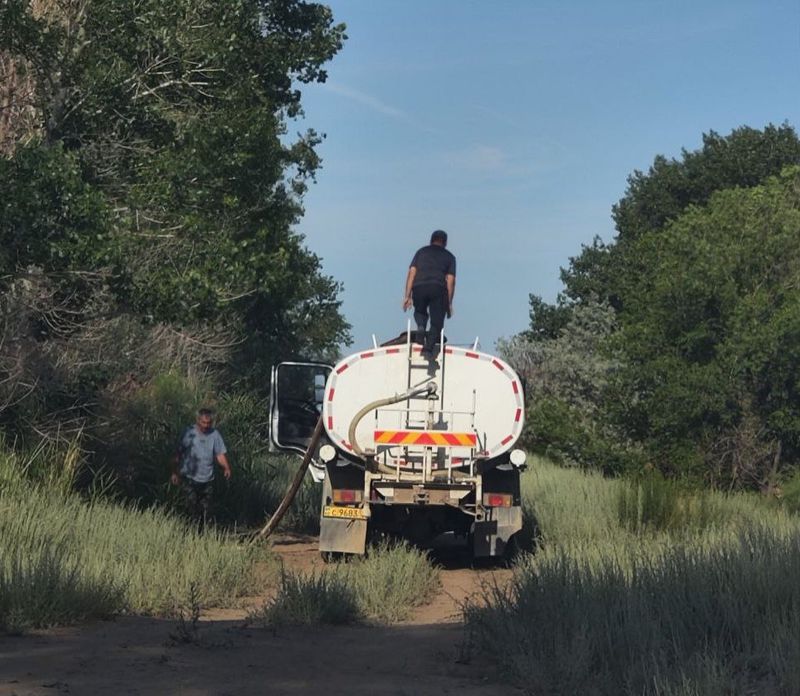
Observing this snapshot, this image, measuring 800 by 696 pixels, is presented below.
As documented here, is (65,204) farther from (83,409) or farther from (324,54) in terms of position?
(324,54)

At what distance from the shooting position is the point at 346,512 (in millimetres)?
13773

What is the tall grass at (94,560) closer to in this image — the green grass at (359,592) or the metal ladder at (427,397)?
the green grass at (359,592)

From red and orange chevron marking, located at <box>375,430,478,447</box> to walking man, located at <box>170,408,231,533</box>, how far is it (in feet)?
8.27

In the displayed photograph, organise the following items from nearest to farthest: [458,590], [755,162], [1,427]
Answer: [458,590]
[1,427]
[755,162]

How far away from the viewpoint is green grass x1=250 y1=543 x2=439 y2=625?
31.2ft

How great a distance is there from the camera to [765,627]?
24.0 ft

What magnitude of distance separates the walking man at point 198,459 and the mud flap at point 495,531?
3131 millimetres

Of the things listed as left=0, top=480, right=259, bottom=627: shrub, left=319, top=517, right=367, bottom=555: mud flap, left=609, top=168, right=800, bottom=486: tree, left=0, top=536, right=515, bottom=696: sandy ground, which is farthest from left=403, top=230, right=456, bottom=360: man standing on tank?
left=609, top=168, right=800, bottom=486: tree

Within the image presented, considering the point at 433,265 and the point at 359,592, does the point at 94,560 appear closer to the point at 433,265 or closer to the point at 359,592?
the point at 359,592

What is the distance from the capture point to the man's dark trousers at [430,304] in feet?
45.6

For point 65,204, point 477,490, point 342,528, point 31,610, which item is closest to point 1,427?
point 65,204

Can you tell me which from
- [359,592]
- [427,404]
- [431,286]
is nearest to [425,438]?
[427,404]

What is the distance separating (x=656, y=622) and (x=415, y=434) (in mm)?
6304

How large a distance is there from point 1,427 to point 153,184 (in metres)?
3.30
